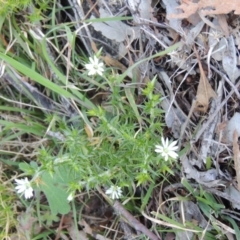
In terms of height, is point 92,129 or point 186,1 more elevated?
point 186,1

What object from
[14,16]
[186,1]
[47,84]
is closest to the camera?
[186,1]

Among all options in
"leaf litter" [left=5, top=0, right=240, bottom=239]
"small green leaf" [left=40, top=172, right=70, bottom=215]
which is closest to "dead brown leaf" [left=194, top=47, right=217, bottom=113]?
"leaf litter" [left=5, top=0, right=240, bottom=239]

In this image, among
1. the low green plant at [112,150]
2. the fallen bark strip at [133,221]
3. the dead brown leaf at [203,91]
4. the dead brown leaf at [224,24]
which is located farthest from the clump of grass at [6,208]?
the dead brown leaf at [224,24]

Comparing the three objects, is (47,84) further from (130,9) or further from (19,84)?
(130,9)

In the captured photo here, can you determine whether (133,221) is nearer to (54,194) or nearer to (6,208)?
(54,194)

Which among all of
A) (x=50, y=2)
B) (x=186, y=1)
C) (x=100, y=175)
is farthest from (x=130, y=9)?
(x=100, y=175)

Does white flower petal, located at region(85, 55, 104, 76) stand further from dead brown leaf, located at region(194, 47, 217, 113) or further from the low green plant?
dead brown leaf, located at region(194, 47, 217, 113)
